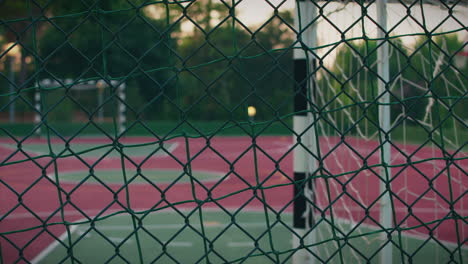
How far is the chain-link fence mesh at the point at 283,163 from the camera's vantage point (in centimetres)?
145

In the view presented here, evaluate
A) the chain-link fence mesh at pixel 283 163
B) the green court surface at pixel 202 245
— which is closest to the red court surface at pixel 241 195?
the chain-link fence mesh at pixel 283 163

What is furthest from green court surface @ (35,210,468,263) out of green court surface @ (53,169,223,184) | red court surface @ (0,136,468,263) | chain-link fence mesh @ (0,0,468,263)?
green court surface @ (53,169,223,184)

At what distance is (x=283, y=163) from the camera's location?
467 inches

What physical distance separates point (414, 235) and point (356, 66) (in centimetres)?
170

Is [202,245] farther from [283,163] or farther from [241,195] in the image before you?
[283,163]

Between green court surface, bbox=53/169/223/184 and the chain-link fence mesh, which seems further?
green court surface, bbox=53/169/223/184

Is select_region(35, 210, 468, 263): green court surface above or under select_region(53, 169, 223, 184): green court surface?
above

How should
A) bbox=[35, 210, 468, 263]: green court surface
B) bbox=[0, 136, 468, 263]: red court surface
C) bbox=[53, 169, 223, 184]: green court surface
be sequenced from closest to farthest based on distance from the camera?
bbox=[35, 210, 468, 263]: green court surface
bbox=[0, 136, 468, 263]: red court surface
bbox=[53, 169, 223, 184]: green court surface

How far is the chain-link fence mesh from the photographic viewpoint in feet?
4.75

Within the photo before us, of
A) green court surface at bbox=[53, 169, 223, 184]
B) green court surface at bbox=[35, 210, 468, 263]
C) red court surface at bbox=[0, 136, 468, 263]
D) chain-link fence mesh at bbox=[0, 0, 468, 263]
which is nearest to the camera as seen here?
chain-link fence mesh at bbox=[0, 0, 468, 263]

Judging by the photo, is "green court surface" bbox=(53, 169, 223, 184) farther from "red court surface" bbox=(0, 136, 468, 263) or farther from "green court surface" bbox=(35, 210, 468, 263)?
"green court surface" bbox=(35, 210, 468, 263)

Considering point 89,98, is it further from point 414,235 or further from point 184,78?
point 414,235

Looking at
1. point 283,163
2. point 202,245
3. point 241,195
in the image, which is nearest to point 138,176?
point 241,195

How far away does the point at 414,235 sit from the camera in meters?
4.64
